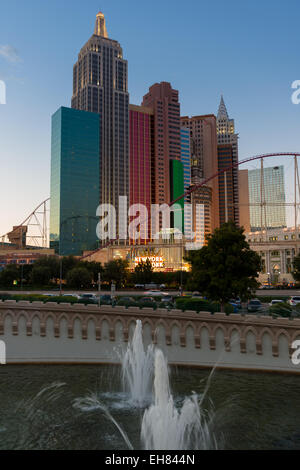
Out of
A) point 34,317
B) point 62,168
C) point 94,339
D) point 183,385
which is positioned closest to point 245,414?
point 183,385

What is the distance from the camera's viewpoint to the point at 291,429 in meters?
16.1

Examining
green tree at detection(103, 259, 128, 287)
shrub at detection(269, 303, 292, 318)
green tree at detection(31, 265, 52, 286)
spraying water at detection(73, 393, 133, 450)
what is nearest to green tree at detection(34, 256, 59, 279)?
green tree at detection(31, 265, 52, 286)

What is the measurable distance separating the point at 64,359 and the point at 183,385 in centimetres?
994

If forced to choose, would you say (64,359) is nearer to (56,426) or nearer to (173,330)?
(173,330)

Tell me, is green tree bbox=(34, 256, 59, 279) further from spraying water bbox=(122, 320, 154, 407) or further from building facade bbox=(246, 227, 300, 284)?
building facade bbox=(246, 227, 300, 284)

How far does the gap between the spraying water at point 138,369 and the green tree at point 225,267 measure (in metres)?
9.13

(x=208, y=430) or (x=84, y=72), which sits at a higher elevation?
(x=84, y=72)

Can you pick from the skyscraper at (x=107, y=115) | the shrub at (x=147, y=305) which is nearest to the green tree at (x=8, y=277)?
the shrub at (x=147, y=305)

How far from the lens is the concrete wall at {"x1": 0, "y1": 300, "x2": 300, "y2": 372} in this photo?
23.7m

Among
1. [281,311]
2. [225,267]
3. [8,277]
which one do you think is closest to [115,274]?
[8,277]

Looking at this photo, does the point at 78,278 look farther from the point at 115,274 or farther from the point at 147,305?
the point at 147,305

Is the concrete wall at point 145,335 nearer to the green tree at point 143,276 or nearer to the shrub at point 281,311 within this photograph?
the shrub at point 281,311

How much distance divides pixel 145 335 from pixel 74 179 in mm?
150418

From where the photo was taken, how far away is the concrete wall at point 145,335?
2366 cm
